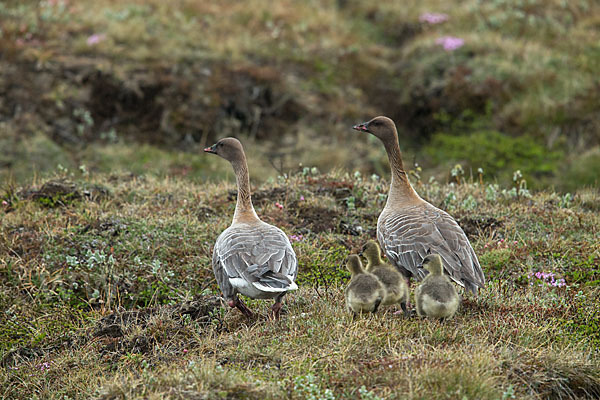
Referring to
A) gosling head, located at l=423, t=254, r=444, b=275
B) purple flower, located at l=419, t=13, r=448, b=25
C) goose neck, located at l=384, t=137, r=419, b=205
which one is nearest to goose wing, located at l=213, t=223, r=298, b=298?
gosling head, located at l=423, t=254, r=444, b=275

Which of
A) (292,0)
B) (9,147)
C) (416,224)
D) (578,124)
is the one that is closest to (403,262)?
(416,224)

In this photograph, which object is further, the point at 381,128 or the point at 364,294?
the point at 381,128

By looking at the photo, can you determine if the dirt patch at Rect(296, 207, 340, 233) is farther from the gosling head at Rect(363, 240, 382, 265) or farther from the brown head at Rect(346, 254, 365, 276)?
the brown head at Rect(346, 254, 365, 276)

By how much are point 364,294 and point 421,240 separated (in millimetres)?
1086

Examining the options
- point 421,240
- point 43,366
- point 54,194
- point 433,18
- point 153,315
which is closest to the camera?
point 43,366

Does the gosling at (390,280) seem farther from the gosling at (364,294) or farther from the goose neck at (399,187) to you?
the goose neck at (399,187)

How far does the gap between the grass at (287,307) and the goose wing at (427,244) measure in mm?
443

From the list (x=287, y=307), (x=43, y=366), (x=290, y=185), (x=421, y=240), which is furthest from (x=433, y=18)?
(x=43, y=366)

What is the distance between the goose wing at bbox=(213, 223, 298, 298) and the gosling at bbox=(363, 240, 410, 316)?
0.80 metres

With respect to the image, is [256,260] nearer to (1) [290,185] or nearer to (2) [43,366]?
(2) [43,366]

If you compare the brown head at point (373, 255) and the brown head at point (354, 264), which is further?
the brown head at point (373, 255)

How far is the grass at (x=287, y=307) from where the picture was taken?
5230mm

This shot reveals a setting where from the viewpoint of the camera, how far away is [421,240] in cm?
691

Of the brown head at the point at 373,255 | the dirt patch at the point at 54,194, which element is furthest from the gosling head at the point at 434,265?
the dirt patch at the point at 54,194
